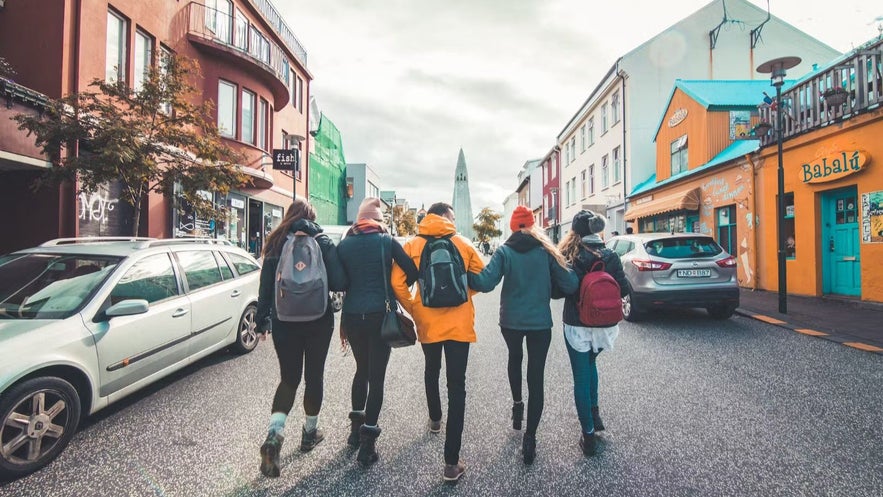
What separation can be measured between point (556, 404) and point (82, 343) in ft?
12.7

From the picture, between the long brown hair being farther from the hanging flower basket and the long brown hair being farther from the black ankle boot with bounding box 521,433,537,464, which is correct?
the hanging flower basket

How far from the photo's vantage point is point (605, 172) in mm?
25891

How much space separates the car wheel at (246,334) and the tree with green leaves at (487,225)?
8351 centimetres

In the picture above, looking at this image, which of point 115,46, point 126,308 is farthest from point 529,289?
point 115,46

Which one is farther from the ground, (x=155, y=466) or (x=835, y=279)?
(x=835, y=279)

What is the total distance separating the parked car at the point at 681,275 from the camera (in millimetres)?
7242

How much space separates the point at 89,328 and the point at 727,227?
16.2m

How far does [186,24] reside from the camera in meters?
13.6

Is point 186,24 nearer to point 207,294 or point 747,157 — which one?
point 207,294

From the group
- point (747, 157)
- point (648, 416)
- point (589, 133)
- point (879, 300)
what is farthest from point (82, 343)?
point (589, 133)

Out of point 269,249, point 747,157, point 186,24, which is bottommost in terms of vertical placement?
point 269,249

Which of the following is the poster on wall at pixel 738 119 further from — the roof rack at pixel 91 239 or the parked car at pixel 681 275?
the roof rack at pixel 91 239

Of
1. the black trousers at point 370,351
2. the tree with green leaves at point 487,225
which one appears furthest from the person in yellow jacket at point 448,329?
the tree with green leaves at point 487,225

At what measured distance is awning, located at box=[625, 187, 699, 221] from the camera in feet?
50.8
